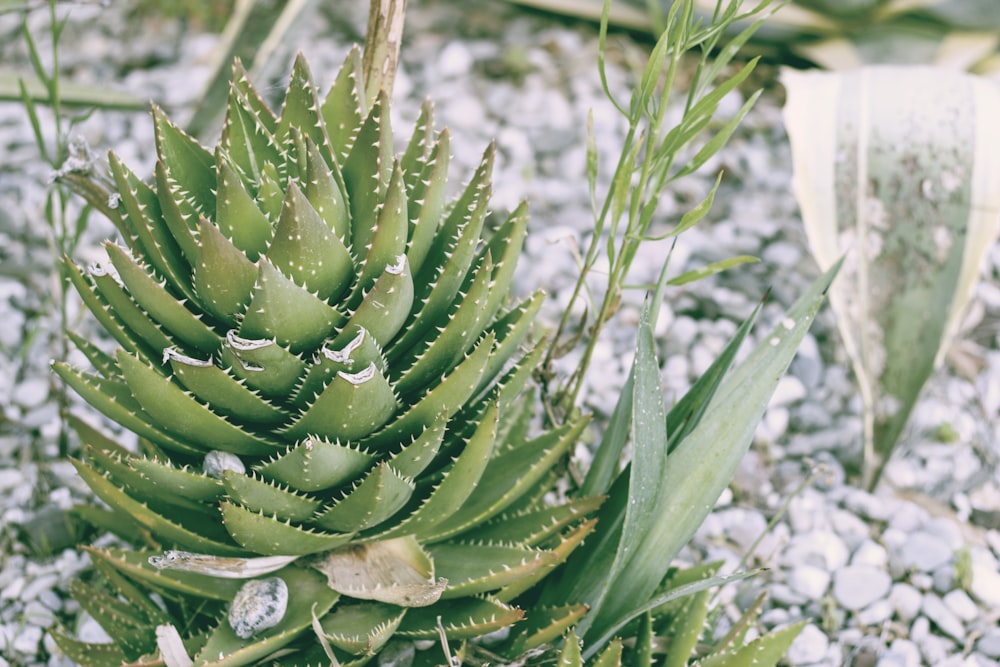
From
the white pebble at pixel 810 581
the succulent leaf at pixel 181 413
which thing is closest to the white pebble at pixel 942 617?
the white pebble at pixel 810 581

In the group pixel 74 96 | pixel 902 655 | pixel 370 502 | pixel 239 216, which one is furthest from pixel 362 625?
pixel 74 96

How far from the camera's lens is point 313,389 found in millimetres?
886

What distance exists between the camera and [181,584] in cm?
98

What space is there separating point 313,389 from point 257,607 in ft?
0.75

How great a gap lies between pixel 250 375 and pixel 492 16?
1.72 m

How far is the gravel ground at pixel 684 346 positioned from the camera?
145 centimetres

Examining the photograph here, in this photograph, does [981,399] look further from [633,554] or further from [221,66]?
[221,66]

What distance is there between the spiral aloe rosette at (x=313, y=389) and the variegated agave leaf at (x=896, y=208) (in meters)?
0.65

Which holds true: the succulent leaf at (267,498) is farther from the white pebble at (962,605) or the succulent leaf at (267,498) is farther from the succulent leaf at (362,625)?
the white pebble at (962,605)

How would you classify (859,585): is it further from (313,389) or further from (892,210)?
(313,389)

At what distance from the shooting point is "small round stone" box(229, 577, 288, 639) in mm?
953

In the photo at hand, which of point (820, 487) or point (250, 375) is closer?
point (250, 375)

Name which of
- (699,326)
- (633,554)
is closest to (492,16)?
(699,326)

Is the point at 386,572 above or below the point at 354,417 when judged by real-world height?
below
